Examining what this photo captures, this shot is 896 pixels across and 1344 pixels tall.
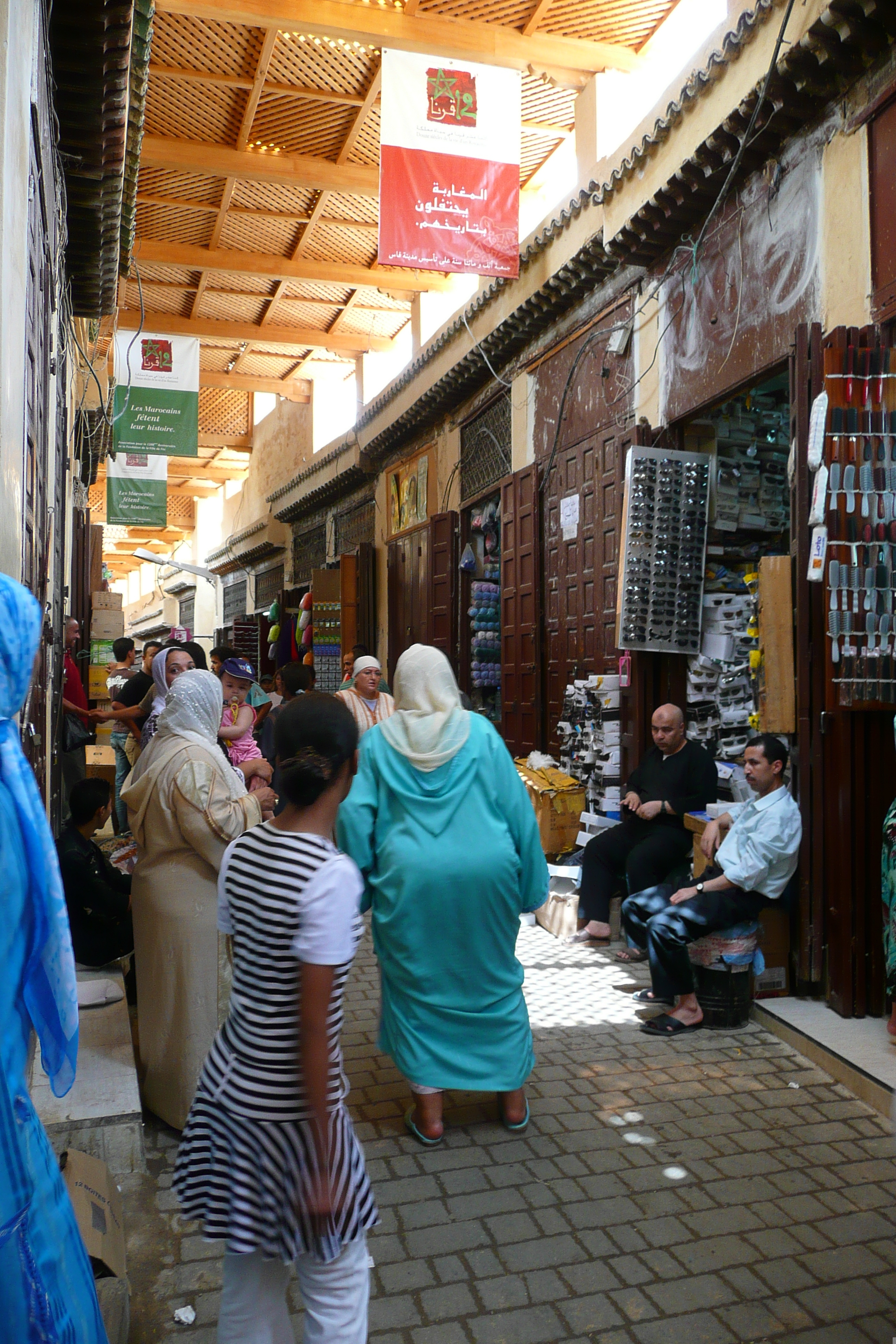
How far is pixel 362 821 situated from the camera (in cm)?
353

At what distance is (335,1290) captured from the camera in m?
1.79

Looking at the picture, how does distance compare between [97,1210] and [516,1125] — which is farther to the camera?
[516,1125]

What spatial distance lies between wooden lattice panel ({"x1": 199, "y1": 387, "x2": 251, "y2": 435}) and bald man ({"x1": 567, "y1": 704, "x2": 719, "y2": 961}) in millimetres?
17754

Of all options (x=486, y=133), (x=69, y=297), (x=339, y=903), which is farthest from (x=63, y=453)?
(x=339, y=903)

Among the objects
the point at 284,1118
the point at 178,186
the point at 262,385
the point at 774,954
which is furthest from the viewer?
the point at 262,385

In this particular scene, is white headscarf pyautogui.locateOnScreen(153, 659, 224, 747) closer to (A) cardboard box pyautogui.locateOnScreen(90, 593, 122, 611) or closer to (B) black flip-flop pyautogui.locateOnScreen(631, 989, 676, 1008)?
(B) black flip-flop pyautogui.locateOnScreen(631, 989, 676, 1008)

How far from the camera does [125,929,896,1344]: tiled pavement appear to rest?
250 centimetres

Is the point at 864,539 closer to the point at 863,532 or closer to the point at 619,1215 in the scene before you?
the point at 863,532

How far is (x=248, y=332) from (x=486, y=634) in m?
8.06

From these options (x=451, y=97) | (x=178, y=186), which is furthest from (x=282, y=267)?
(x=451, y=97)

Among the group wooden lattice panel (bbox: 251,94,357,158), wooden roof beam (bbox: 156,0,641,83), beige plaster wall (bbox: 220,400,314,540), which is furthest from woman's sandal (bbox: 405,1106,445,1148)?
beige plaster wall (bbox: 220,400,314,540)

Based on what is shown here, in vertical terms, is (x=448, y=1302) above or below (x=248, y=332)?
below

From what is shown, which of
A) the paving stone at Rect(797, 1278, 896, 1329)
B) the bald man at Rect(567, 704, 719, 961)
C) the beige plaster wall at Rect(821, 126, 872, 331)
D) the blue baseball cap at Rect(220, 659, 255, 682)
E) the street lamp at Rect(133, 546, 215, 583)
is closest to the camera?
the paving stone at Rect(797, 1278, 896, 1329)

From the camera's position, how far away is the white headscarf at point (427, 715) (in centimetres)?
349
